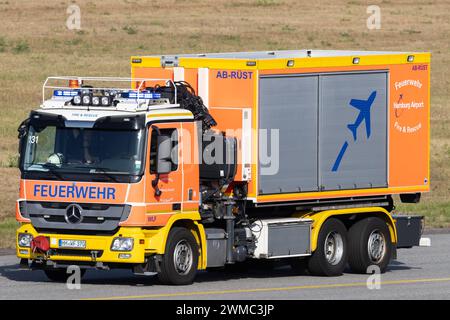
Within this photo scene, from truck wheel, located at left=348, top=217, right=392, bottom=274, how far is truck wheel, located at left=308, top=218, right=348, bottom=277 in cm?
17

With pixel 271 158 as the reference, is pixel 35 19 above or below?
above

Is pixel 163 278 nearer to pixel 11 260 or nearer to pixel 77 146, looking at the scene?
pixel 77 146

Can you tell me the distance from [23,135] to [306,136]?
13.8ft

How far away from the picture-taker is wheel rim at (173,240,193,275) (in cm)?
1997

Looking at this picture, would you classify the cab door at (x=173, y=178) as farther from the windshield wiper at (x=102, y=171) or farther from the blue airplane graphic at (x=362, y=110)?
the blue airplane graphic at (x=362, y=110)

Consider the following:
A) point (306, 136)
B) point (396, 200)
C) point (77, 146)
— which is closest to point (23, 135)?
point (77, 146)

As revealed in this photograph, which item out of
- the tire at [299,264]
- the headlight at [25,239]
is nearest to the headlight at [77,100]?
the headlight at [25,239]

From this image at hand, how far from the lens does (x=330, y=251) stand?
72.9ft

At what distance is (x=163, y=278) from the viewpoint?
19938mm

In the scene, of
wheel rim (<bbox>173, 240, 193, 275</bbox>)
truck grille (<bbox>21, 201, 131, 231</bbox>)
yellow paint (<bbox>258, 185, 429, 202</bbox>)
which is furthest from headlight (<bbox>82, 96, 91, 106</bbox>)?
yellow paint (<bbox>258, 185, 429, 202</bbox>)

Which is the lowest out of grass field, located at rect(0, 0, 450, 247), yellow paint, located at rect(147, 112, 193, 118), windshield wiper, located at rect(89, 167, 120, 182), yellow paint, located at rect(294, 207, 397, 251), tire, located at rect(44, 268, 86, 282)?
tire, located at rect(44, 268, 86, 282)

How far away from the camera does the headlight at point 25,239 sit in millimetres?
19984

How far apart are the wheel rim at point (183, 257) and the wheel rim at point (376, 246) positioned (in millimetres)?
3601

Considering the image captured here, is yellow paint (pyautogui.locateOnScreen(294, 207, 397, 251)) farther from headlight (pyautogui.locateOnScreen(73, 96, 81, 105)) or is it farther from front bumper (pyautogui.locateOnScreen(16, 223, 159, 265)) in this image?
headlight (pyautogui.locateOnScreen(73, 96, 81, 105))
